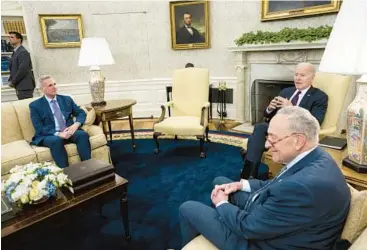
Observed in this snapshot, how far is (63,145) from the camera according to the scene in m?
2.60

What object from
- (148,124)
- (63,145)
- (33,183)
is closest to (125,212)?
(33,183)

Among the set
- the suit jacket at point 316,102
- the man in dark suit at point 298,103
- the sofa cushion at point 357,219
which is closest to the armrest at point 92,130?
the man in dark suit at point 298,103

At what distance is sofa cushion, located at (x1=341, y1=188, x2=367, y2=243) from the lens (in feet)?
3.36

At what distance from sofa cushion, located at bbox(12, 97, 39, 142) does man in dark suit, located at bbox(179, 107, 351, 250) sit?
90.8 inches

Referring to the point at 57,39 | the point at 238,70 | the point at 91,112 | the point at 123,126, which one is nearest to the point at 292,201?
the point at 91,112

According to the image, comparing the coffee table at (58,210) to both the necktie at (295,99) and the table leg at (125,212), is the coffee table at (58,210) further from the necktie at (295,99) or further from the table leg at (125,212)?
the necktie at (295,99)

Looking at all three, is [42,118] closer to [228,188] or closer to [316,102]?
[228,188]

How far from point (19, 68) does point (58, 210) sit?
11.7ft

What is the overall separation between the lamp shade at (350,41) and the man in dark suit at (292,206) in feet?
1.55

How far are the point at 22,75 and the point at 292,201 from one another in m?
4.54

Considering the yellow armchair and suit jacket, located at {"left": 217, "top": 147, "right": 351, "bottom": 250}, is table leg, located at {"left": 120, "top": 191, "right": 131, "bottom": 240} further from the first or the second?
the yellow armchair

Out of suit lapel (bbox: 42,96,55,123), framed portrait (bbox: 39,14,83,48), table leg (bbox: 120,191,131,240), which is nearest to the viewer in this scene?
table leg (bbox: 120,191,131,240)

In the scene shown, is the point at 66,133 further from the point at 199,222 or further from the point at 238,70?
the point at 238,70

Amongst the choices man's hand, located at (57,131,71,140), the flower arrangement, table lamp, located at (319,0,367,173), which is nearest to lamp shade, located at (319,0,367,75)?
table lamp, located at (319,0,367,173)
